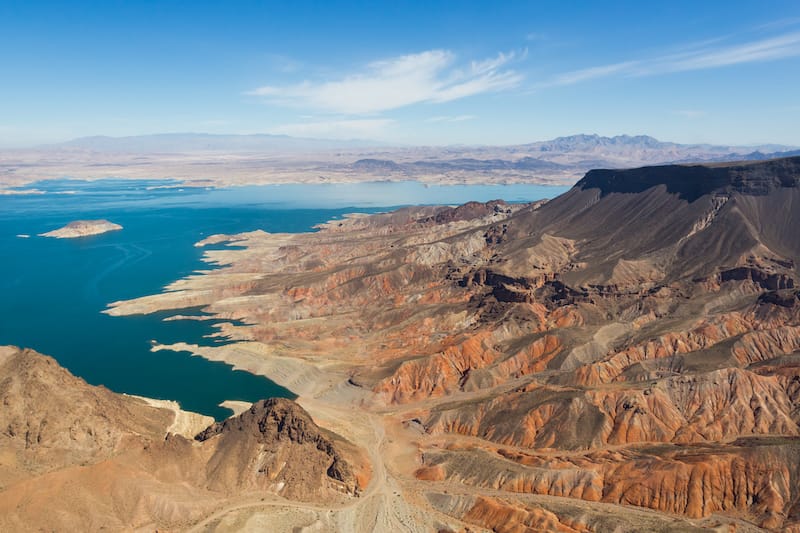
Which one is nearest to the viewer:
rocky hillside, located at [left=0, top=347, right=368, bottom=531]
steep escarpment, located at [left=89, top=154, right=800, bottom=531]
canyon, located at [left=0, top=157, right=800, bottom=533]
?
rocky hillside, located at [left=0, top=347, right=368, bottom=531]

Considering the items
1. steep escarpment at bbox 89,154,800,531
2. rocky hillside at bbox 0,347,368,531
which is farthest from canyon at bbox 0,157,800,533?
steep escarpment at bbox 89,154,800,531

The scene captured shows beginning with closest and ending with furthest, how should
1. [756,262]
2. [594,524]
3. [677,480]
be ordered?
1. [594,524]
2. [677,480]
3. [756,262]

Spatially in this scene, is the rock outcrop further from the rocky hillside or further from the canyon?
the canyon

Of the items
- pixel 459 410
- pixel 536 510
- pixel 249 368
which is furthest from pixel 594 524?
pixel 249 368

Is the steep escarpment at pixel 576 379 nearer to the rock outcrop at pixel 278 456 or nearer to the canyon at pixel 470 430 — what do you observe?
the canyon at pixel 470 430

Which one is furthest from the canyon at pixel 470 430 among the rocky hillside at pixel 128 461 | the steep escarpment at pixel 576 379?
the steep escarpment at pixel 576 379

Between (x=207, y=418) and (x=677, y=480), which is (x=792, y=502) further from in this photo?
(x=207, y=418)

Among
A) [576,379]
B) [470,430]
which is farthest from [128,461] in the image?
[576,379]

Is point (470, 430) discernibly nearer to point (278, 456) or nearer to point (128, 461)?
point (278, 456)
